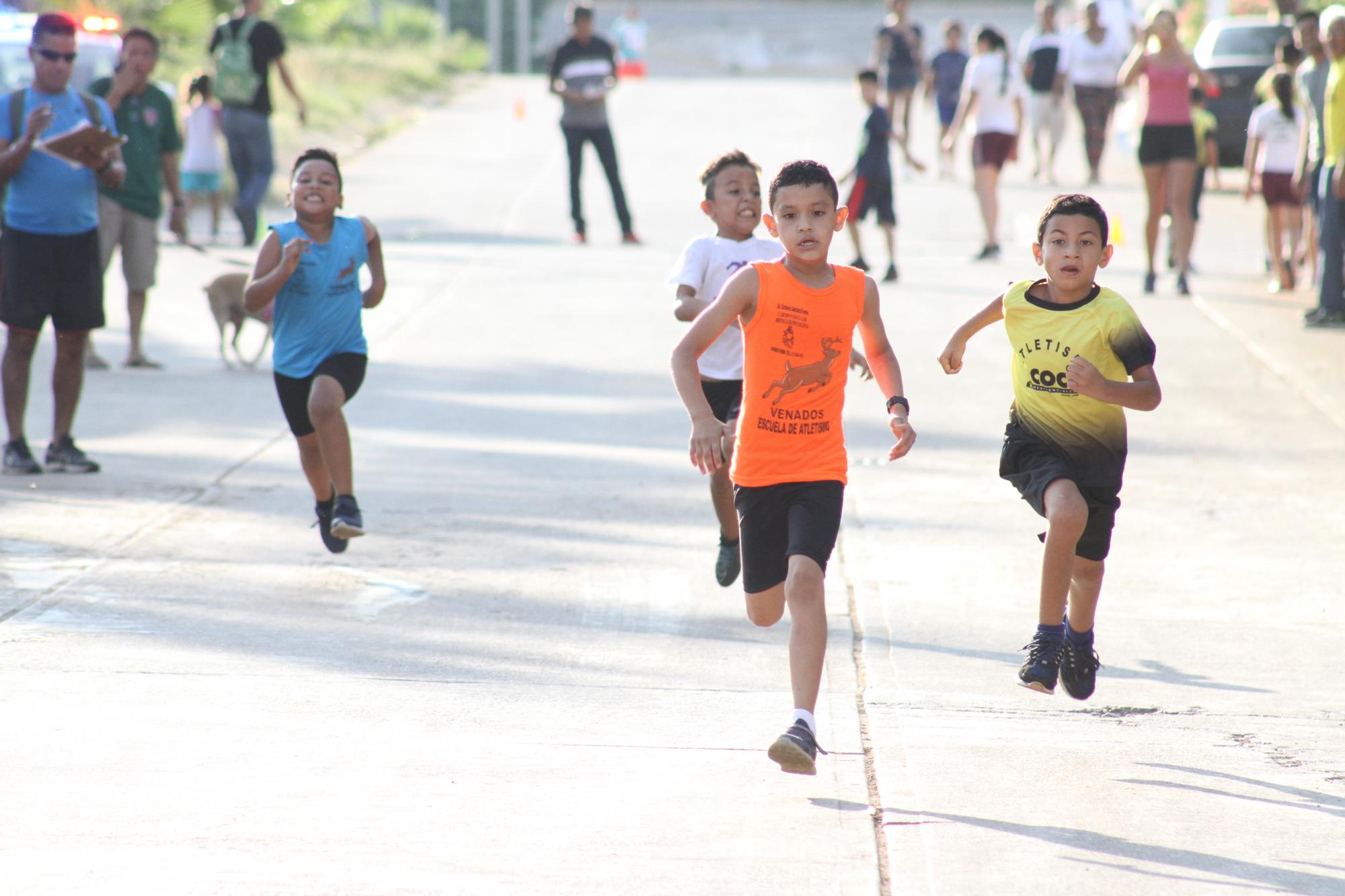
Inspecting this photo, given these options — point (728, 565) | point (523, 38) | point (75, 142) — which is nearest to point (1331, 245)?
point (728, 565)

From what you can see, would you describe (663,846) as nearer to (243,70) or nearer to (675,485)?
(675,485)

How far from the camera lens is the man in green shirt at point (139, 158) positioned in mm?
9805

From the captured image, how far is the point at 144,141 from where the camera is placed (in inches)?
396

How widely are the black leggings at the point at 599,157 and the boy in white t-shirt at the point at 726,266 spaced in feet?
31.8

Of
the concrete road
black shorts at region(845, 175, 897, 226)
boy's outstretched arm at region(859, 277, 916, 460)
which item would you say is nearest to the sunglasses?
the concrete road

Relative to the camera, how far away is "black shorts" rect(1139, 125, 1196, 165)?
12891mm

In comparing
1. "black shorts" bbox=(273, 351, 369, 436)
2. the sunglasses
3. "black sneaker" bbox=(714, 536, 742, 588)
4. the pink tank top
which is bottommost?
"black sneaker" bbox=(714, 536, 742, 588)

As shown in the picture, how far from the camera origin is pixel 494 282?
14.0m

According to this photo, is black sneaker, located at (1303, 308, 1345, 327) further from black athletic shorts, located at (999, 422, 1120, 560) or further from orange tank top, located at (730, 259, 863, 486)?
orange tank top, located at (730, 259, 863, 486)

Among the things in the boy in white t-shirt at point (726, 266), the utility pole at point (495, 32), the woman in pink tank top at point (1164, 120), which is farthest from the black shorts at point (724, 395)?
the utility pole at point (495, 32)

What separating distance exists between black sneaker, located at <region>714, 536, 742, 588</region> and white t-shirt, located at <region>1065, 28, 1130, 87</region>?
46.1 feet

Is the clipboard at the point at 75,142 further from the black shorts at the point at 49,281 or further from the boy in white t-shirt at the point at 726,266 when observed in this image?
the boy in white t-shirt at the point at 726,266

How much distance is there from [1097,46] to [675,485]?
12.6 meters

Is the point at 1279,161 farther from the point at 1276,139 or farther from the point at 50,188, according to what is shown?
the point at 50,188
